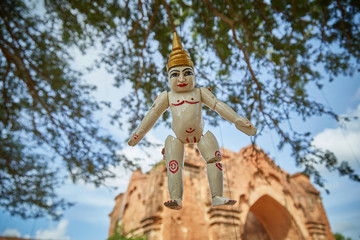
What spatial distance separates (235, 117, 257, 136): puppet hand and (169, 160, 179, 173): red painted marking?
17.7 inches

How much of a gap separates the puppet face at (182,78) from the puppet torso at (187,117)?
0.18ft

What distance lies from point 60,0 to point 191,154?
5.11 meters

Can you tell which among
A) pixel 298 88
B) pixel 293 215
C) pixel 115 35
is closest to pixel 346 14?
pixel 298 88

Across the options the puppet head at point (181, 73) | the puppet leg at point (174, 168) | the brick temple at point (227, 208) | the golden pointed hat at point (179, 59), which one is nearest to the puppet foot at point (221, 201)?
the puppet leg at point (174, 168)

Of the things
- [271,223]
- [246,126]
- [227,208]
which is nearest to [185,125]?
[246,126]

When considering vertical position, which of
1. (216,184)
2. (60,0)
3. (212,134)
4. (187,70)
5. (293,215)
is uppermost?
(60,0)

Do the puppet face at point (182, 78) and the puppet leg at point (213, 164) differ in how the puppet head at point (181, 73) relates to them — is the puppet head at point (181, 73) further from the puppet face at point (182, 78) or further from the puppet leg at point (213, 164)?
the puppet leg at point (213, 164)

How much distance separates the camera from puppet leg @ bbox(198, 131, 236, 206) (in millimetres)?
1491

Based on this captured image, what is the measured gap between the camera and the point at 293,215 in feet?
29.3

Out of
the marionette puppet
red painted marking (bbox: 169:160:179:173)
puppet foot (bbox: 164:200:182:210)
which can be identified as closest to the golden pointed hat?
the marionette puppet

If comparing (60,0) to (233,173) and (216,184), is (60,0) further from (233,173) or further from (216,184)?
(233,173)

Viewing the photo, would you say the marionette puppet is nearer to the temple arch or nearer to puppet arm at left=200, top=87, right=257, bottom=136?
puppet arm at left=200, top=87, right=257, bottom=136

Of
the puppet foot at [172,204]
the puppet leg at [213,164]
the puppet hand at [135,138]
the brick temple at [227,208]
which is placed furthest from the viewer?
the brick temple at [227,208]

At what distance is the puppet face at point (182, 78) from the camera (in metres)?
1.66
